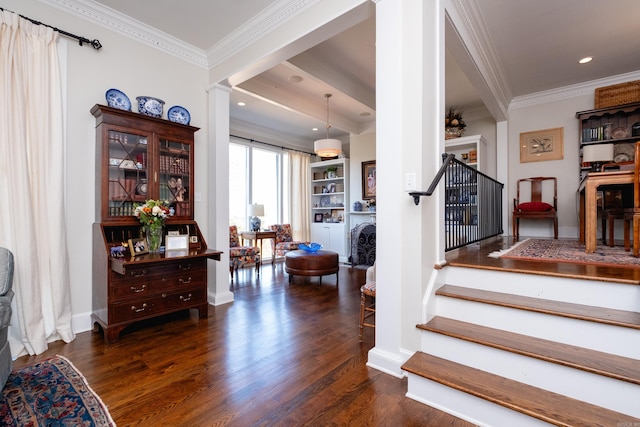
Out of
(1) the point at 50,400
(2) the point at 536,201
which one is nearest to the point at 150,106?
(1) the point at 50,400

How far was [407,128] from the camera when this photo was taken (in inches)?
79.9

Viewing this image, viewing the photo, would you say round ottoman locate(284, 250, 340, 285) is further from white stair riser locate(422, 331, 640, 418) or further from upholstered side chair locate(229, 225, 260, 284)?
white stair riser locate(422, 331, 640, 418)

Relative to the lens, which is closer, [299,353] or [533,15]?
[299,353]

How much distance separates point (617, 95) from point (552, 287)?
14.6 ft

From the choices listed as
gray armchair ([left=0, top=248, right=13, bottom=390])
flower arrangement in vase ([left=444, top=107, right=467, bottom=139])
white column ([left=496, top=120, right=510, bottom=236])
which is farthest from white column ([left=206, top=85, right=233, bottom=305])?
white column ([left=496, top=120, right=510, bottom=236])

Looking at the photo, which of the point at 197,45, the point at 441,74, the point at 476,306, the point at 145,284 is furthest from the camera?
the point at 197,45

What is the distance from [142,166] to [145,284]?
1.22 meters

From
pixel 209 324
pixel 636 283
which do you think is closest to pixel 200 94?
pixel 209 324

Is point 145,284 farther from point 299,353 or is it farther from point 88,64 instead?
point 88,64

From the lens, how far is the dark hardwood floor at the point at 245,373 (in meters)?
1.60

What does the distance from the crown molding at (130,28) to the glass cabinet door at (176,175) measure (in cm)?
117

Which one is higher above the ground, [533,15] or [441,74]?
[533,15]

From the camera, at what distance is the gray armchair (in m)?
1.72

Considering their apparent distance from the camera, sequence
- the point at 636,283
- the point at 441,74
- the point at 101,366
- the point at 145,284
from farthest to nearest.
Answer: the point at 145,284
the point at 441,74
the point at 101,366
the point at 636,283
